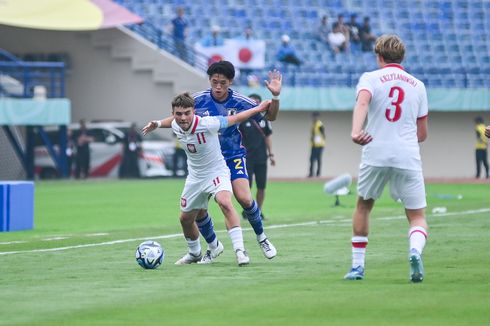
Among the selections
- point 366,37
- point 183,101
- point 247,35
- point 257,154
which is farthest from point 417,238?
point 366,37

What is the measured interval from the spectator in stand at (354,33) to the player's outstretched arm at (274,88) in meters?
32.7

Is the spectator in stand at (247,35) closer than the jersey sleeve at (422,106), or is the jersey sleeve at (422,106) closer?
the jersey sleeve at (422,106)

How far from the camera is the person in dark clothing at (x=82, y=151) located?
39.3 metres

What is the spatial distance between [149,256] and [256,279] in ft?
5.13

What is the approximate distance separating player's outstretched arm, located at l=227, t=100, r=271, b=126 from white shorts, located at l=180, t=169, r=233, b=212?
63 centimetres

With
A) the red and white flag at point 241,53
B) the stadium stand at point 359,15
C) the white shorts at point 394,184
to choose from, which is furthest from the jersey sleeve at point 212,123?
the stadium stand at point 359,15

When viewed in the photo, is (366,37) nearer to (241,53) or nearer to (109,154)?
(241,53)

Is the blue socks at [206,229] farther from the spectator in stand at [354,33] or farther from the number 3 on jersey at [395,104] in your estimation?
the spectator in stand at [354,33]

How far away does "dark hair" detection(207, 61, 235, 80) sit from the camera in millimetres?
14102

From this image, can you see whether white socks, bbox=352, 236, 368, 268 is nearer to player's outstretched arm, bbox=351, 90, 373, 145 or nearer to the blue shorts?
player's outstretched arm, bbox=351, 90, 373, 145

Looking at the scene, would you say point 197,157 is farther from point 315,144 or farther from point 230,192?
point 315,144

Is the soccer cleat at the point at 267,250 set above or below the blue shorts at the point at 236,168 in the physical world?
below

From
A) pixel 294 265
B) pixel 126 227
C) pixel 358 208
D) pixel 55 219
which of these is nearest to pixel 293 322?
pixel 358 208

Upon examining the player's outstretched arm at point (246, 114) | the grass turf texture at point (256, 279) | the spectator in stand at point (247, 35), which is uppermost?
the spectator in stand at point (247, 35)
